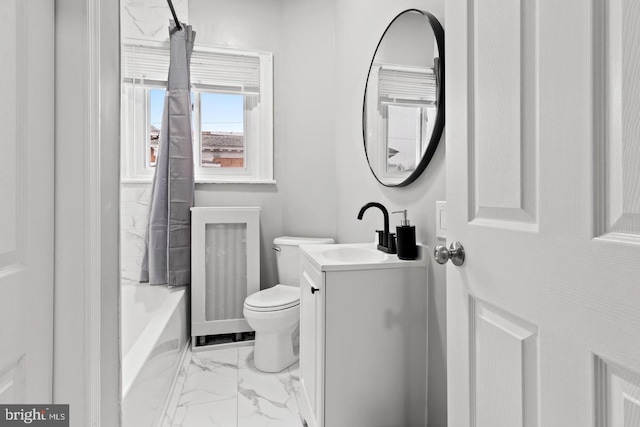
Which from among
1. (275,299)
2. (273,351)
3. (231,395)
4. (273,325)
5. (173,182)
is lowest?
(231,395)

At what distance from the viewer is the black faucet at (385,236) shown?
4.60 feet

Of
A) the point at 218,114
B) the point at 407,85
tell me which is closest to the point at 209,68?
the point at 218,114

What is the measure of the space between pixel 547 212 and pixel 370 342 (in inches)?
33.0

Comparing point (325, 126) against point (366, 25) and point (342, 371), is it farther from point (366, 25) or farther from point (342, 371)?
point (342, 371)

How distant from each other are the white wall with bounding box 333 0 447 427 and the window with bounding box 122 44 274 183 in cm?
63

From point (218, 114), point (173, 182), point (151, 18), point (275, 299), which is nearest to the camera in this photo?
point (275, 299)

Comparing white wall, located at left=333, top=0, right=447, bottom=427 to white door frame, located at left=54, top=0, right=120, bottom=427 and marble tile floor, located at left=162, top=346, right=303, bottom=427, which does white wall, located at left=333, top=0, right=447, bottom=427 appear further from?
white door frame, located at left=54, top=0, right=120, bottom=427

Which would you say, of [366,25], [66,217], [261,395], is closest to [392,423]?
[261,395]

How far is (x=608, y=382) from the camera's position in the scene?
0.46m

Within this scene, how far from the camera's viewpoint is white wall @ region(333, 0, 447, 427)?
120cm

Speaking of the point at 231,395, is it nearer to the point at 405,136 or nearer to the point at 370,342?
the point at 370,342

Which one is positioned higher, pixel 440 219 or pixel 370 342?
pixel 440 219

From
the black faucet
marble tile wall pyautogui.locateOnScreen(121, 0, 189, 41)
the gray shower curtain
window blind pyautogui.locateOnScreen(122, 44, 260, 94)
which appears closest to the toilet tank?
the gray shower curtain

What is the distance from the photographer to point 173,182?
87.7 inches
